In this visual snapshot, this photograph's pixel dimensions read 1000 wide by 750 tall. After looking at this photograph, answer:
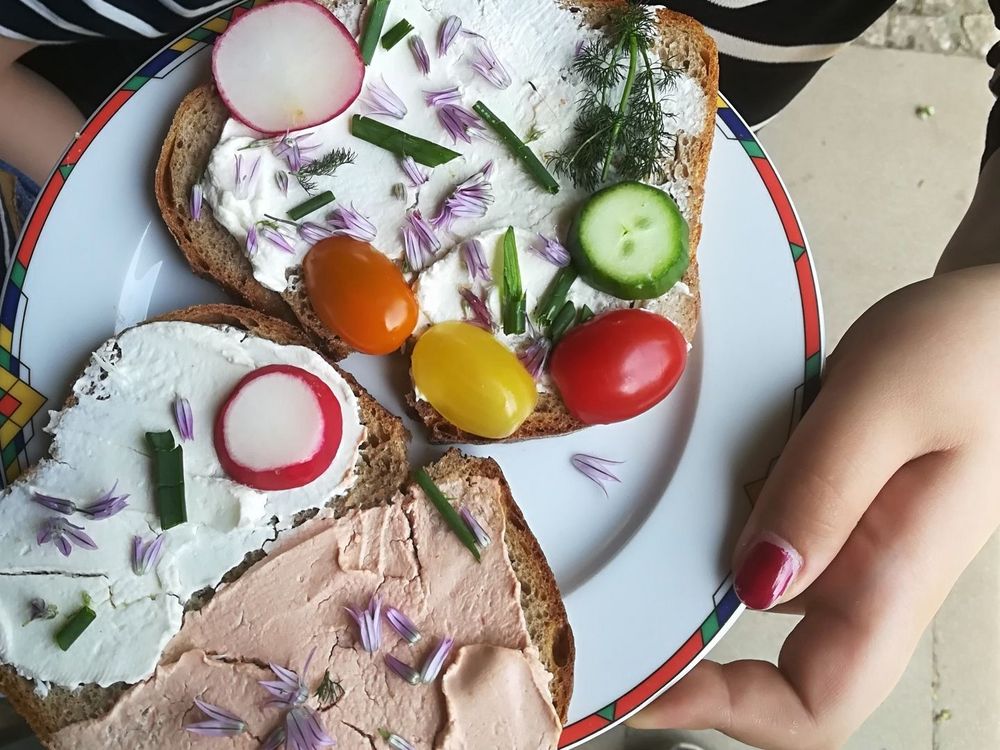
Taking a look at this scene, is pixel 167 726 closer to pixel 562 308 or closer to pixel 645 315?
pixel 562 308

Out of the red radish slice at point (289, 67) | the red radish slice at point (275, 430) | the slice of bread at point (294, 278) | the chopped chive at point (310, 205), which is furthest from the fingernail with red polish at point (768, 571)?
the red radish slice at point (289, 67)

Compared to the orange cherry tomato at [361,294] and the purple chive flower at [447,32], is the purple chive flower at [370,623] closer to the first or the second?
the orange cherry tomato at [361,294]

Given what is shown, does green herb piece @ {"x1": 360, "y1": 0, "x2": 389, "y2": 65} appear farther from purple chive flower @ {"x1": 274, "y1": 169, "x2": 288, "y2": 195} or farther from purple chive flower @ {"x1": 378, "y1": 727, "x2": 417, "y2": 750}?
purple chive flower @ {"x1": 378, "y1": 727, "x2": 417, "y2": 750}

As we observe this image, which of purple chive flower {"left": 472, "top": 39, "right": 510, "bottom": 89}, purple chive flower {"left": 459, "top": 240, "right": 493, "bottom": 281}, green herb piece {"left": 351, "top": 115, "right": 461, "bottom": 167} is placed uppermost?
purple chive flower {"left": 472, "top": 39, "right": 510, "bottom": 89}

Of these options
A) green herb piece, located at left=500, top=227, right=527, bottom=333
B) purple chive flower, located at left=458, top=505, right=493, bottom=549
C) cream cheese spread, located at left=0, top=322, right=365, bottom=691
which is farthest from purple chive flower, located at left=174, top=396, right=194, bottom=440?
green herb piece, located at left=500, top=227, right=527, bottom=333

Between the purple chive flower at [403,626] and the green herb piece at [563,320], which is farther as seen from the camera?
the green herb piece at [563,320]

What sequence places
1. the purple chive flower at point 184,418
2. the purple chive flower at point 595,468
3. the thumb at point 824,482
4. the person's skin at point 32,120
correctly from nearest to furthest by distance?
the thumb at point 824,482 → the purple chive flower at point 184,418 → the purple chive flower at point 595,468 → the person's skin at point 32,120

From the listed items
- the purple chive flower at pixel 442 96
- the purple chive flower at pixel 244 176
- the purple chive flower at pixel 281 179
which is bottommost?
the purple chive flower at pixel 244 176
